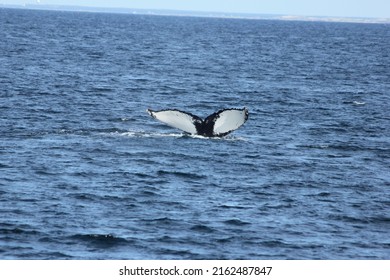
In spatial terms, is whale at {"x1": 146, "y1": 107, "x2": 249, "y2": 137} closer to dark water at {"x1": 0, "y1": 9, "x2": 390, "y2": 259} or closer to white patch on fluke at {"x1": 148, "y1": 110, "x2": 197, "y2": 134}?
white patch on fluke at {"x1": 148, "y1": 110, "x2": 197, "y2": 134}

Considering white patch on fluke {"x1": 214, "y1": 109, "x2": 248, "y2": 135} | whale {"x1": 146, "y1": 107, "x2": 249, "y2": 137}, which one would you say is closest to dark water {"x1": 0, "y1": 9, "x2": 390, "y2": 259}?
whale {"x1": 146, "y1": 107, "x2": 249, "y2": 137}

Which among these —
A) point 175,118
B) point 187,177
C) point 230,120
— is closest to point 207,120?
point 230,120

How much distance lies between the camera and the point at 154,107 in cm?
4500

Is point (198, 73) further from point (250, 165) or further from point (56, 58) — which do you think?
point (250, 165)

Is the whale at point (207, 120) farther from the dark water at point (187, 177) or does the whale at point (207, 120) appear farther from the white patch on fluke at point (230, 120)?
the dark water at point (187, 177)

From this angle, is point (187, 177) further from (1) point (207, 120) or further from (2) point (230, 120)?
(1) point (207, 120)

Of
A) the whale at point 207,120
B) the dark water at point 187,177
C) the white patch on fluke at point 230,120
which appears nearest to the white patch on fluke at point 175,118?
the whale at point 207,120

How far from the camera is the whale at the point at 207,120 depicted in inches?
1072

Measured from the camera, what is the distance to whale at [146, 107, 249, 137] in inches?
1072

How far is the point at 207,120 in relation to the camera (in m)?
29.2

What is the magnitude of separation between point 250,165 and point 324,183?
2952 mm

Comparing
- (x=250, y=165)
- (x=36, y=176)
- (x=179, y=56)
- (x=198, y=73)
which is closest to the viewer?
(x=36, y=176)
